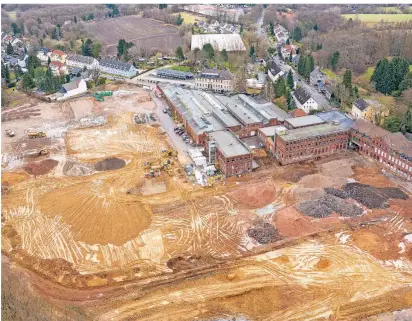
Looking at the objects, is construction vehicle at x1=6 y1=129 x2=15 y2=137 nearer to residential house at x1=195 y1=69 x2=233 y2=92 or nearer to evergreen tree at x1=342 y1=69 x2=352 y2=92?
residential house at x1=195 y1=69 x2=233 y2=92

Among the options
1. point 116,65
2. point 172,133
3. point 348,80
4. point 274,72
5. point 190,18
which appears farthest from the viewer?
point 190,18

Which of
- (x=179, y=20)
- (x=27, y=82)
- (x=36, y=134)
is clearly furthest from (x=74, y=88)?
(x=179, y=20)

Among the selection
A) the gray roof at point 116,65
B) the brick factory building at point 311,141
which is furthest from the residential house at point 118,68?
the brick factory building at point 311,141

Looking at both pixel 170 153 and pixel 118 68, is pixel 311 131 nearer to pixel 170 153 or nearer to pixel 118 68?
pixel 170 153

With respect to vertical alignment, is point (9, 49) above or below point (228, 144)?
above

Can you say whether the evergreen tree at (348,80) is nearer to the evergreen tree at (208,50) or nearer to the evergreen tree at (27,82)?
the evergreen tree at (208,50)

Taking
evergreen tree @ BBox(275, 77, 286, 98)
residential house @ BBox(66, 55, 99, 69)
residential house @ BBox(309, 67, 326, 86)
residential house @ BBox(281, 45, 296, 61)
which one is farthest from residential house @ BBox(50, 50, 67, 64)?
residential house @ BBox(309, 67, 326, 86)
